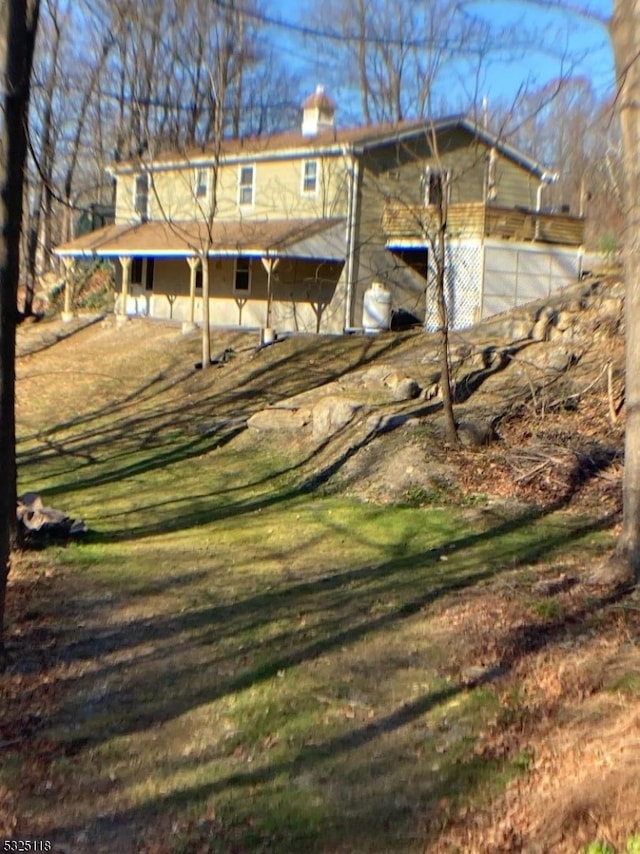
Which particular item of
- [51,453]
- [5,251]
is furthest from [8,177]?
[51,453]

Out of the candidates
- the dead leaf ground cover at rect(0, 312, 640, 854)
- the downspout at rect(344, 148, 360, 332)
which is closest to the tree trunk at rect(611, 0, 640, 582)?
the dead leaf ground cover at rect(0, 312, 640, 854)

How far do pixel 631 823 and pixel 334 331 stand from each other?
24457mm

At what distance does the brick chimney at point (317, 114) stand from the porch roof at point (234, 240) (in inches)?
139

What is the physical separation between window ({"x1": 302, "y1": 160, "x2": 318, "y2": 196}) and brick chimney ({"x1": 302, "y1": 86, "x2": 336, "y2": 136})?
262cm

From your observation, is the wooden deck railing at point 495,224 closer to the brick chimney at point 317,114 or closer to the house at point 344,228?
the house at point 344,228

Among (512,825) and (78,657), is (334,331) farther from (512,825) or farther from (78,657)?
(512,825)

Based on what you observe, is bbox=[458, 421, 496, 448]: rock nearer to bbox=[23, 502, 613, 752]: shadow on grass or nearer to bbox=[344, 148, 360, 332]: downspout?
bbox=[23, 502, 613, 752]: shadow on grass

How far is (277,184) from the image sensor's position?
30906 mm

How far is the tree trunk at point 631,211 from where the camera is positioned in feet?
26.9

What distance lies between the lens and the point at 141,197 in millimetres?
37375

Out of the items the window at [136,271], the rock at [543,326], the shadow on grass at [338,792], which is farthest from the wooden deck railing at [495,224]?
the shadow on grass at [338,792]

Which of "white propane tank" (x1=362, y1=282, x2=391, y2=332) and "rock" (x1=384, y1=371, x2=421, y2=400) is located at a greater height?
"white propane tank" (x1=362, y1=282, x2=391, y2=332)

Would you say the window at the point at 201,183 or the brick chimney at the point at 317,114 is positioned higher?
the brick chimney at the point at 317,114

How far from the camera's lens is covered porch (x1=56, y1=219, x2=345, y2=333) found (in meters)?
28.2
